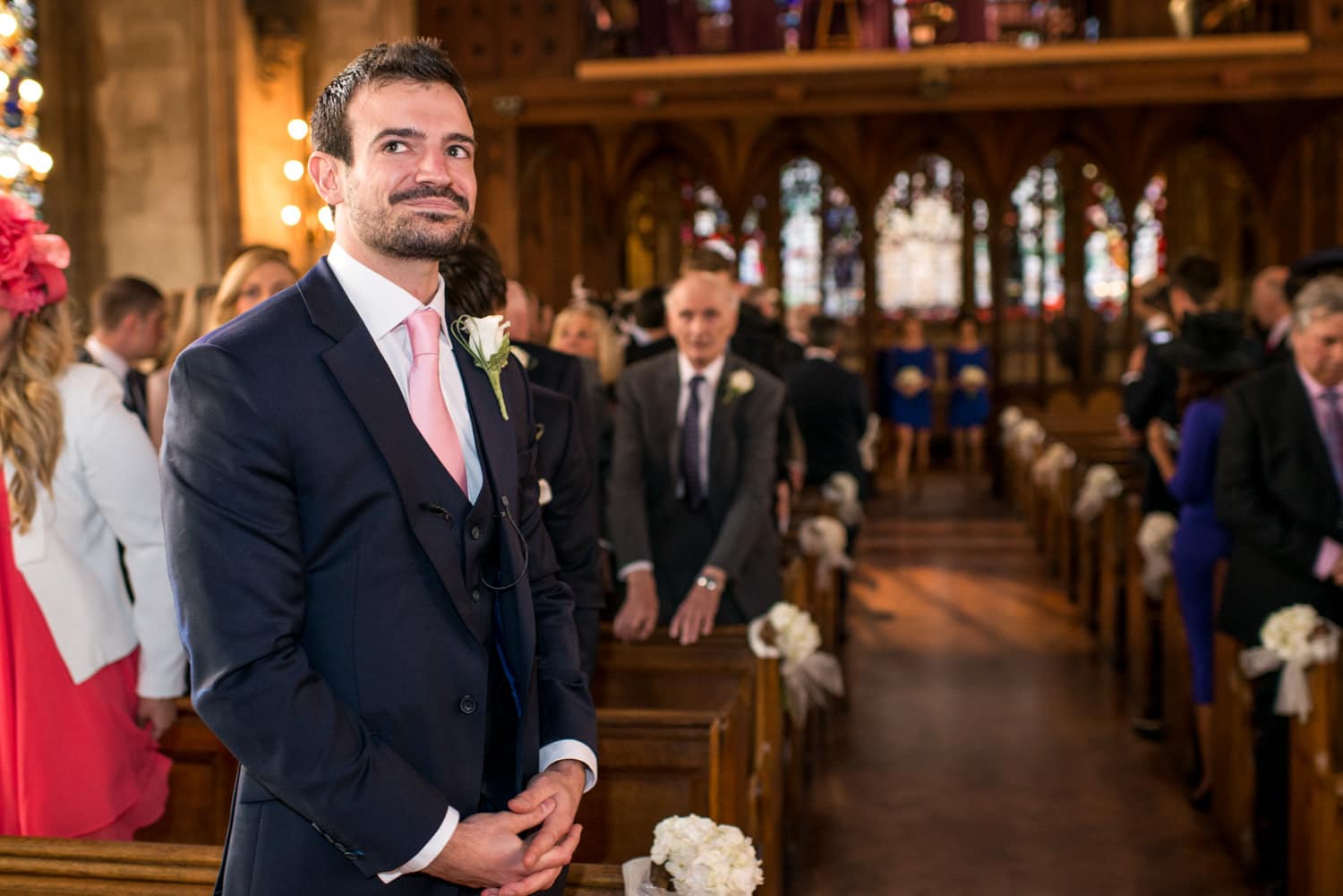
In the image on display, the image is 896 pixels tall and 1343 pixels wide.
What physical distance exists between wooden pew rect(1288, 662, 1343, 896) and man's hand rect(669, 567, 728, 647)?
168 cm

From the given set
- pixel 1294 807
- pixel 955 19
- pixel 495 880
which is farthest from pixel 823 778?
pixel 955 19

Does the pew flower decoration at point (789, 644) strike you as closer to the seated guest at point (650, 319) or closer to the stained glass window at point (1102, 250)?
the seated guest at point (650, 319)

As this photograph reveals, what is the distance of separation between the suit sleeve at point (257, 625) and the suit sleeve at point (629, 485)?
250 cm

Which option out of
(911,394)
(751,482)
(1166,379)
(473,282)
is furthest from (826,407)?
(911,394)

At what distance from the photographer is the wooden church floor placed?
450 cm

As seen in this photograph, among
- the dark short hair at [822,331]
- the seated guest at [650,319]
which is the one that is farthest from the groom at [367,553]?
the dark short hair at [822,331]

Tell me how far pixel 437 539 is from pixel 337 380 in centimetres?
22

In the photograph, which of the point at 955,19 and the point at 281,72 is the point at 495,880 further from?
the point at 955,19

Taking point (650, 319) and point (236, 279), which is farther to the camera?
point (650, 319)

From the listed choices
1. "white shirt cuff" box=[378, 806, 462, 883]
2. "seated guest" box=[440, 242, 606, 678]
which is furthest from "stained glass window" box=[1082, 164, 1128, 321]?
"white shirt cuff" box=[378, 806, 462, 883]

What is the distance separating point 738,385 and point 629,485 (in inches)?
18.3

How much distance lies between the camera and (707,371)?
4.29 meters

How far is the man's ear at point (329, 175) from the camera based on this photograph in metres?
A: 1.66

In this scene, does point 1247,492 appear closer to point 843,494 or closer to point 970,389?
point 843,494
